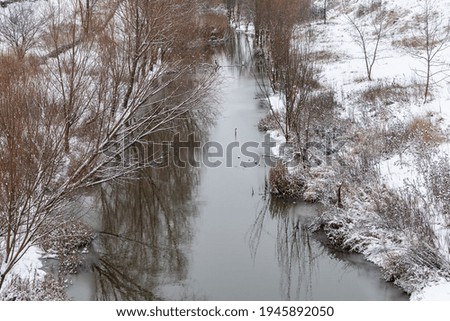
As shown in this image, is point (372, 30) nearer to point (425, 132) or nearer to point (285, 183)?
point (425, 132)

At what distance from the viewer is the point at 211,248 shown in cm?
1091

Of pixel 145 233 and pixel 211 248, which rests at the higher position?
pixel 145 233

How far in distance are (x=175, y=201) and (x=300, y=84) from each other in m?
5.09

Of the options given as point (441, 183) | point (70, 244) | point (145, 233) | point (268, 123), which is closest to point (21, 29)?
point (268, 123)

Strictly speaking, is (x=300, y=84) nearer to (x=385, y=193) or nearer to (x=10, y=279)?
(x=385, y=193)

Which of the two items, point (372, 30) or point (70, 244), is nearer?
point (70, 244)

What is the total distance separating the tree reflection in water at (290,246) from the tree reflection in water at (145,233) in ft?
5.70

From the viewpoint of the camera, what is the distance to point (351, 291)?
931 centimetres

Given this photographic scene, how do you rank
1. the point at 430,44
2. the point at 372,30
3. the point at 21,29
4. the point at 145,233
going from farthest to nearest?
1. the point at 372,30
2. the point at 21,29
3. the point at 430,44
4. the point at 145,233

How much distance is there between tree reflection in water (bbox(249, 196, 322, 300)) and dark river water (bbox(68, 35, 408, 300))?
0.8 inches

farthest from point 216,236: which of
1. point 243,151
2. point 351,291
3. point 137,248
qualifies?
point 243,151

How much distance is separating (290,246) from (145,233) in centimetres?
326

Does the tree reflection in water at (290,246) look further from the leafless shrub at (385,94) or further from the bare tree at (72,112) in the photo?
the leafless shrub at (385,94)

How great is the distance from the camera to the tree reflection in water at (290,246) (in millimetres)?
9594
